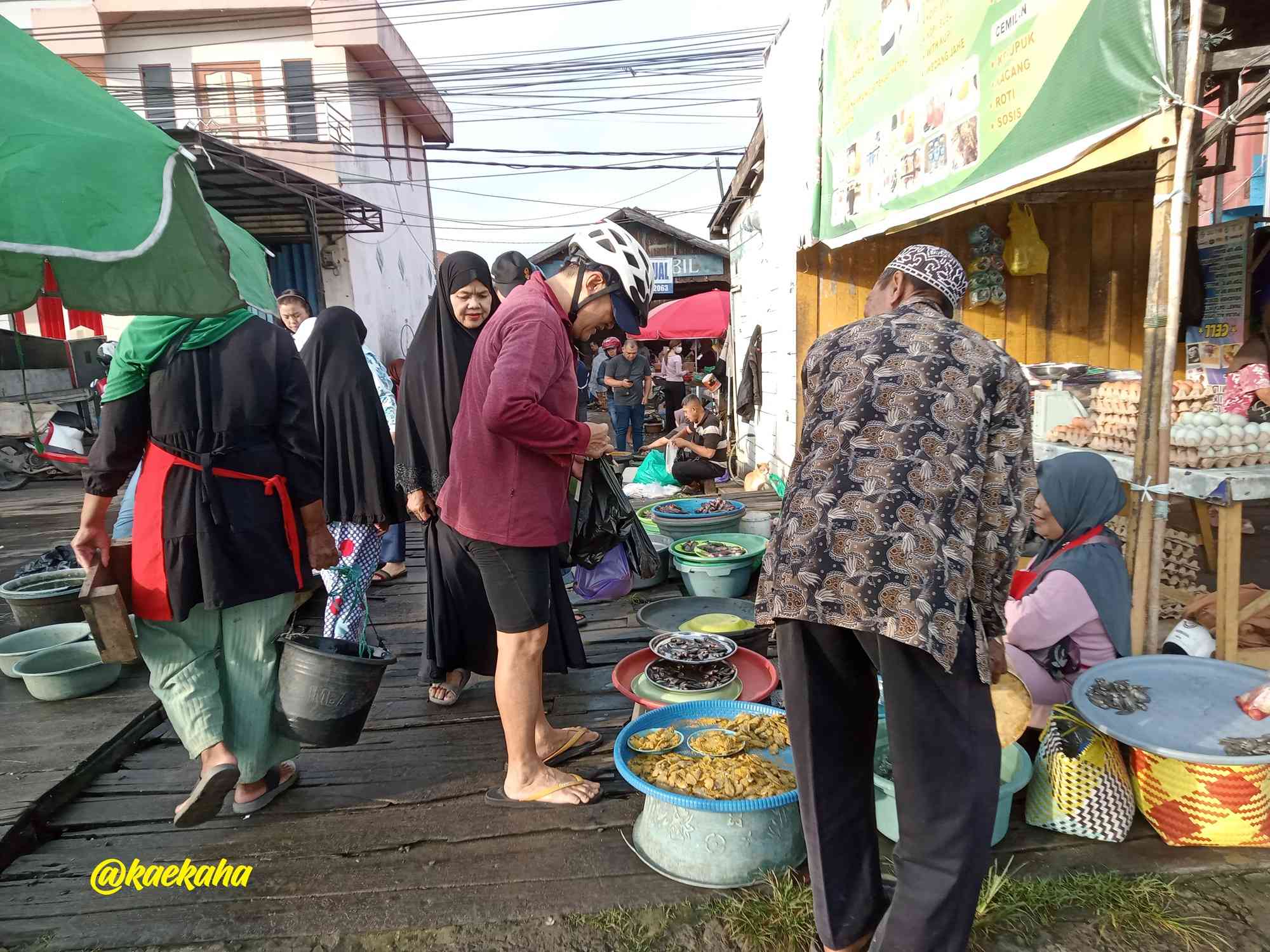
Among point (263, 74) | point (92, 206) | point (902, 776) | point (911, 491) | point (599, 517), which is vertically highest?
point (263, 74)

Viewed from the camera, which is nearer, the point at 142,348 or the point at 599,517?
the point at 142,348

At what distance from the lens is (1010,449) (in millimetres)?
1770

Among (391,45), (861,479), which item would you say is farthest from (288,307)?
(391,45)

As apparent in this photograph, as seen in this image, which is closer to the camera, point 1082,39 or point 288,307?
point 1082,39

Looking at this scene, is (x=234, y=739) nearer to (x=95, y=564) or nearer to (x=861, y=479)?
(x=95, y=564)

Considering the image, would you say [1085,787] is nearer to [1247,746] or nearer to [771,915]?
[1247,746]

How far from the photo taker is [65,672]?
374 cm

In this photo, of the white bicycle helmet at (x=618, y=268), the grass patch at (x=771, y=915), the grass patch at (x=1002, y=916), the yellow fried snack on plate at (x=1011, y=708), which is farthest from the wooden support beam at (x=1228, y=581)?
the white bicycle helmet at (x=618, y=268)

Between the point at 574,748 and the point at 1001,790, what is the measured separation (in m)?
1.68

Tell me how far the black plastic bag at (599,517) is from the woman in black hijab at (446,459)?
1.83 ft

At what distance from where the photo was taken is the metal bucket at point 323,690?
260 cm

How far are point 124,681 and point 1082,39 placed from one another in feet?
18.2

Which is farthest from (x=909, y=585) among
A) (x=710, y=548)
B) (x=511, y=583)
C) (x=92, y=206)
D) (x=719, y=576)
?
(x=710, y=548)

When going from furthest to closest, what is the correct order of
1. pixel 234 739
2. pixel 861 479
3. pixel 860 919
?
pixel 234 739
pixel 860 919
pixel 861 479
